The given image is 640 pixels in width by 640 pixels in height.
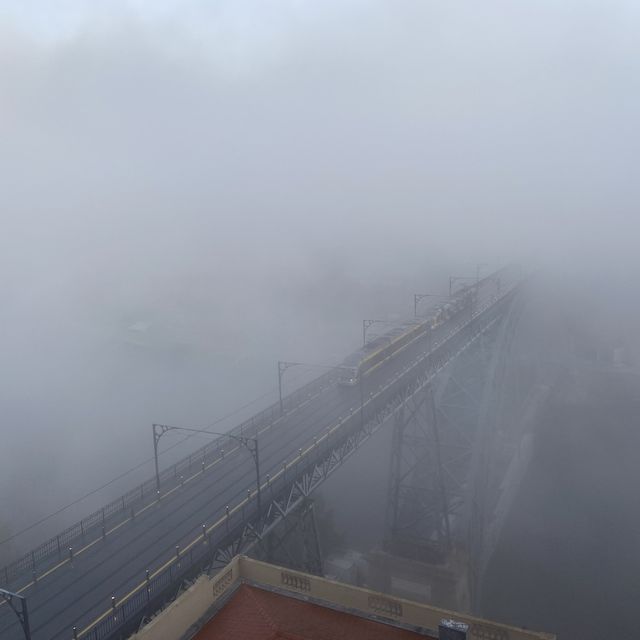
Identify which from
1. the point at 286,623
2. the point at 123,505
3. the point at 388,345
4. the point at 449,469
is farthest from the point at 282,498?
the point at 449,469

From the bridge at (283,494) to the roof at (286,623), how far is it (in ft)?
3.09

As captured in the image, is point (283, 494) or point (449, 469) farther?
point (449, 469)

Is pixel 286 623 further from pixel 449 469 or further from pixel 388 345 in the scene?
pixel 449 469

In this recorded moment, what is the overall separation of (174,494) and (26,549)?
1192cm

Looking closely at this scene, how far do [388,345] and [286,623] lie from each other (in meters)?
11.3

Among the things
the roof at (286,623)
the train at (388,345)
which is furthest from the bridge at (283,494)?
the roof at (286,623)

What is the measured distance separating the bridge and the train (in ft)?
0.52

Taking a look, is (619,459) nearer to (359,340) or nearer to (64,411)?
(359,340)

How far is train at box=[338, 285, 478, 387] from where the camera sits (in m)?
16.5

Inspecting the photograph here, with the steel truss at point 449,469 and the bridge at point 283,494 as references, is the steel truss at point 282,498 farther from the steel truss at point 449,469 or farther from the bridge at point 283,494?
the steel truss at point 449,469

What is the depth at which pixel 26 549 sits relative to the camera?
20250 mm

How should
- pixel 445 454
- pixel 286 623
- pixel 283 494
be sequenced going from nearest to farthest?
1. pixel 286 623
2. pixel 283 494
3. pixel 445 454

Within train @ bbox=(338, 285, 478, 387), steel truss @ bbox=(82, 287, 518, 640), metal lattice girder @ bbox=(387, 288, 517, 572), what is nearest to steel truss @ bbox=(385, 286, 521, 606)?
metal lattice girder @ bbox=(387, 288, 517, 572)

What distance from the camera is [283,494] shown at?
34.3 feet
